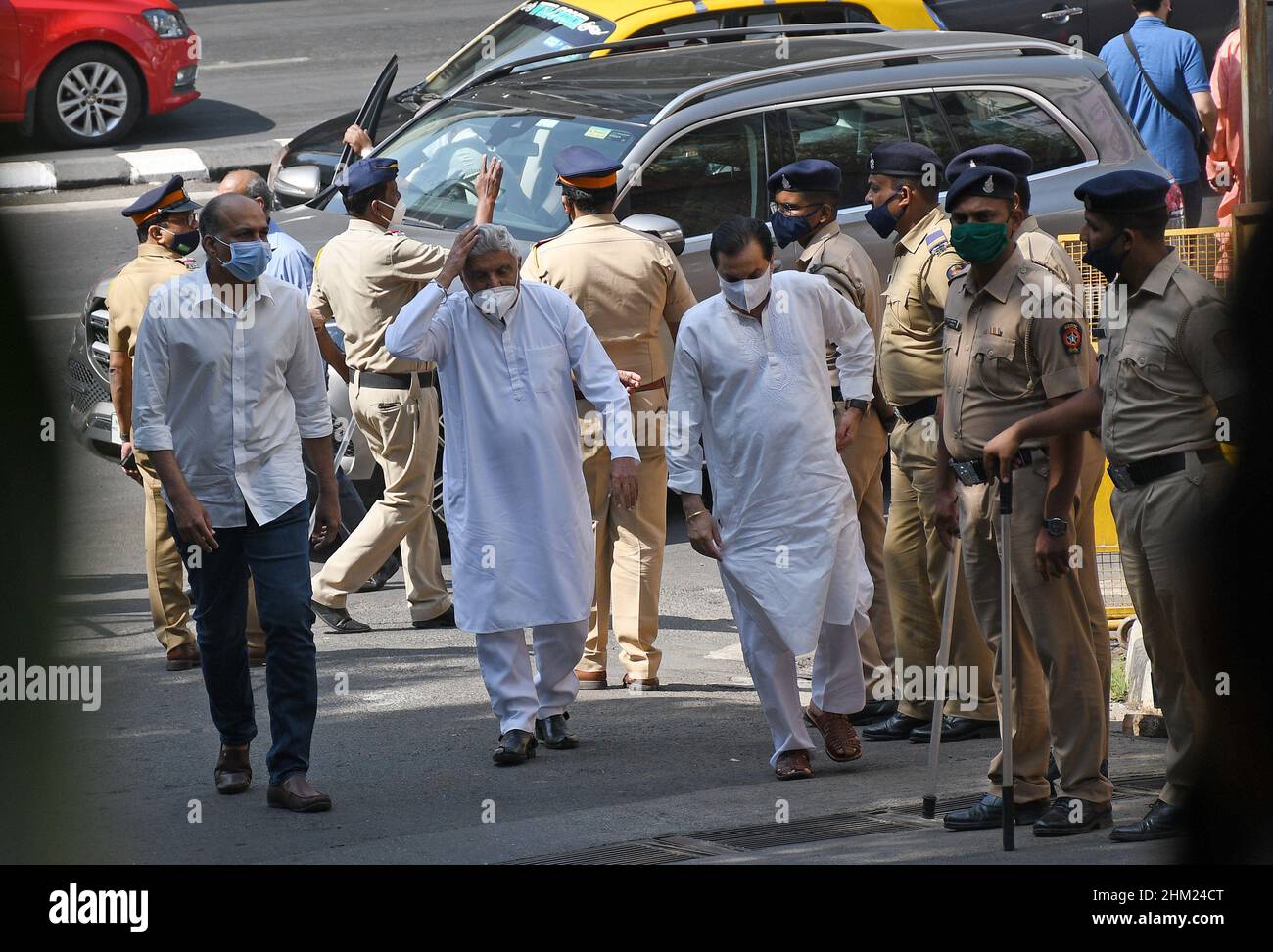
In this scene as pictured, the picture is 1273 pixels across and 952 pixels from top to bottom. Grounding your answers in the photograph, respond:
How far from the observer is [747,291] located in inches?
221

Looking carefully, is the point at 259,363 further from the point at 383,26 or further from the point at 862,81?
the point at 383,26

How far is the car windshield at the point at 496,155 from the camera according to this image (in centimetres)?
832

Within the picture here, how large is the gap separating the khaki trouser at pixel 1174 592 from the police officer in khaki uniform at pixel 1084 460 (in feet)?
0.89

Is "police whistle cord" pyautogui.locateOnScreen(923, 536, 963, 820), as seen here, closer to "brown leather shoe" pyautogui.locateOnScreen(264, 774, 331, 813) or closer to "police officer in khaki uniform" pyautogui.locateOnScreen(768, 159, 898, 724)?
"police officer in khaki uniform" pyautogui.locateOnScreen(768, 159, 898, 724)

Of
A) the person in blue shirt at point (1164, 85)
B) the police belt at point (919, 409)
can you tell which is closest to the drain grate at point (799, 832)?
the police belt at point (919, 409)

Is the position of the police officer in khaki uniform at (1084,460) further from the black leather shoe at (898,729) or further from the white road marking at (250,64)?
the white road marking at (250,64)

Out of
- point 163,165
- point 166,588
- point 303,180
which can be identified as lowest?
point 166,588

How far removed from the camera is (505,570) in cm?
588

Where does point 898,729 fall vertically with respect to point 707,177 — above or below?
below

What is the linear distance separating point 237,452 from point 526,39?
281 inches

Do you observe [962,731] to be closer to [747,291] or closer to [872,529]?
[872,529]

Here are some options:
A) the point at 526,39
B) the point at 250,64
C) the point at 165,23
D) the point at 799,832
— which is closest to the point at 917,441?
the point at 799,832

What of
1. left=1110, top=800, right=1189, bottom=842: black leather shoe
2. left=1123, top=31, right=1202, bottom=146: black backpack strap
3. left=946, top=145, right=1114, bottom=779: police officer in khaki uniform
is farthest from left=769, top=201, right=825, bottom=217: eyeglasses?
left=1123, top=31, right=1202, bottom=146: black backpack strap
